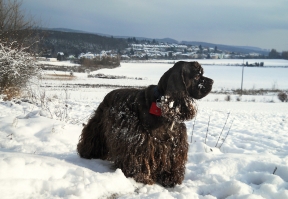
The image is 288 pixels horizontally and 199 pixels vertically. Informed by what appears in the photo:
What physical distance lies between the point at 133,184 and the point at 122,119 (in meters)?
0.82

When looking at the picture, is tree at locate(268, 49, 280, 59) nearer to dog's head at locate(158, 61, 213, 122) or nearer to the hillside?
the hillside

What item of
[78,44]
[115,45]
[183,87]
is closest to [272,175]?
[183,87]

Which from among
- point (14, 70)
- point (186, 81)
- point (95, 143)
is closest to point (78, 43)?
point (14, 70)

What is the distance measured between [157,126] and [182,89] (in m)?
0.54

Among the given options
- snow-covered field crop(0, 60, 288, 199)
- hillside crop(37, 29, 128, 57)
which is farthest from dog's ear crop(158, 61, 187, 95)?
hillside crop(37, 29, 128, 57)

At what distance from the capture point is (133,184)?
3152 millimetres

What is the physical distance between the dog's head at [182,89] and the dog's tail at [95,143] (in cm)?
130

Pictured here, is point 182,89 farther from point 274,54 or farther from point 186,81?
point 274,54

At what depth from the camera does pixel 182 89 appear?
3.12 metres

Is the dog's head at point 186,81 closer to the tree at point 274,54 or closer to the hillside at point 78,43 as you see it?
the hillside at point 78,43

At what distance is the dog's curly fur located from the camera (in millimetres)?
3131

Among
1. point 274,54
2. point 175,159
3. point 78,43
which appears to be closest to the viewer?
point 175,159

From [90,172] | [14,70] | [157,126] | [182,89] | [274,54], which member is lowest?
[90,172]

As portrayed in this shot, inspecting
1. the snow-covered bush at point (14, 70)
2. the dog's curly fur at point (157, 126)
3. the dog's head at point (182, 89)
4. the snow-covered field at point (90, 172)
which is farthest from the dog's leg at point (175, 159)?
the snow-covered bush at point (14, 70)
